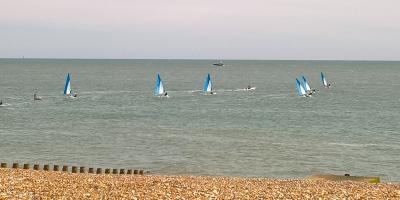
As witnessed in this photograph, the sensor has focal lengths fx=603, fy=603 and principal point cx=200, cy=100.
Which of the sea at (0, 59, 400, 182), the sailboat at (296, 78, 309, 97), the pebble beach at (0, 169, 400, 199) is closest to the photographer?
the pebble beach at (0, 169, 400, 199)

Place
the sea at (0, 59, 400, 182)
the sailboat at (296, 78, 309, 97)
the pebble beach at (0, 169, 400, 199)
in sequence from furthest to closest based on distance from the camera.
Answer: the sailboat at (296, 78, 309, 97) → the sea at (0, 59, 400, 182) → the pebble beach at (0, 169, 400, 199)

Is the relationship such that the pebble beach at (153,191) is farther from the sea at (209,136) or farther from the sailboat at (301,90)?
the sailboat at (301,90)

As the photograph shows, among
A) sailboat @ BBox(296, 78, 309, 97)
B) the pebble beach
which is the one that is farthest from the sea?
the pebble beach

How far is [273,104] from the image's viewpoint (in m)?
93.5

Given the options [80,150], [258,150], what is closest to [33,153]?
[80,150]

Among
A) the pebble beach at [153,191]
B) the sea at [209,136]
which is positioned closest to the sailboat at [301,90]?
the sea at [209,136]

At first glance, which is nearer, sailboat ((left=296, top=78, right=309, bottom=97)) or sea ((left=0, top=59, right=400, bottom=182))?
sea ((left=0, top=59, right=400, bottom=182))

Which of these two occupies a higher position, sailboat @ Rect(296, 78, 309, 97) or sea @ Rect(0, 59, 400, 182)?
sailboat @ Rect(296, 78, 309, 97)

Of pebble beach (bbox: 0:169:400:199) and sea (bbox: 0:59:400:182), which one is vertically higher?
pebble beach (bbox: 0:169:400:199)

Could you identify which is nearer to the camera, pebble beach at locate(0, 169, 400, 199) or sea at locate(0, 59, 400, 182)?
pebble beach at locate(0, 169, 400, 199)

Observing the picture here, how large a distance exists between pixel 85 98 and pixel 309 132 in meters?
51.7

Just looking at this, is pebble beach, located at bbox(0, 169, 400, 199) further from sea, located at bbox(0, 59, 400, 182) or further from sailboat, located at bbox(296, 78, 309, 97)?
sailboat, located at bbox(296, 78, 309, 97)

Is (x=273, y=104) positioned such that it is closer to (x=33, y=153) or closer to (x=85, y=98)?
(x=85, y=98)

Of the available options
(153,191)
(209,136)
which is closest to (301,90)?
(209,136)
